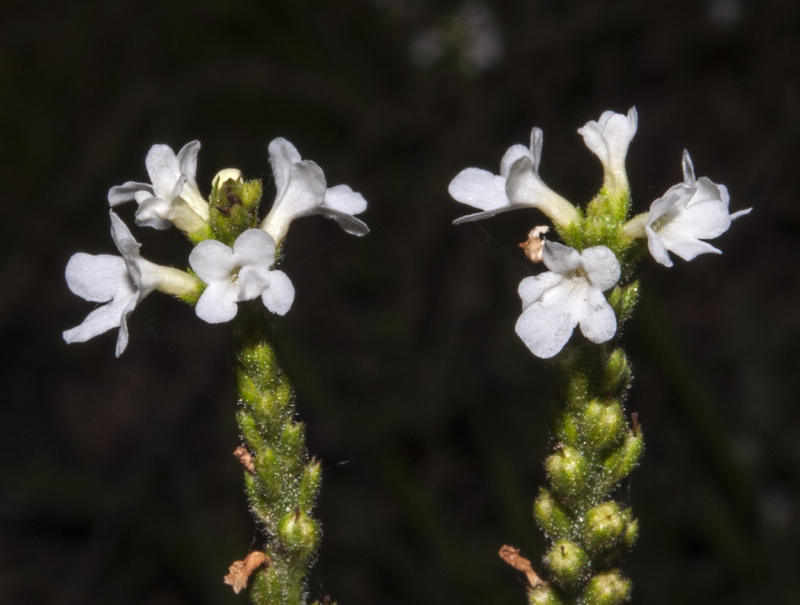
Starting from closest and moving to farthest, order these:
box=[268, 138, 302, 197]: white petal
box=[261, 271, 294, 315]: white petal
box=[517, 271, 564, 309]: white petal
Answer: box=[261, 271, 294, 315]: white petal, box=[517, 271, 564, 309]: white petal, box=[268, 138, 302, 197]: white petal

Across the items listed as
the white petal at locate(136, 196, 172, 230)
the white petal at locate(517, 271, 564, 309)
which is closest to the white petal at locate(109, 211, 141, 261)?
the white petal at locate(136, 196, 172, 230)

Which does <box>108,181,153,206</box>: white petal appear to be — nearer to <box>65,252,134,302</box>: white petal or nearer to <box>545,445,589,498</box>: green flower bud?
<box>65,252,134,302</box>: white petal

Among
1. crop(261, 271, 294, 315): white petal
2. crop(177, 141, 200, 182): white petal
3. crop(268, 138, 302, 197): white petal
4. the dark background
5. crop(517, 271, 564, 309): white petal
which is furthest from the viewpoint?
the dark background

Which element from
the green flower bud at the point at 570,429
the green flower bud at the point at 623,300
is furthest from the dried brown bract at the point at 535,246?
the green flower bud at the point at 570,429

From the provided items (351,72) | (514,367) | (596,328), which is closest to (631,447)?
(596,328)

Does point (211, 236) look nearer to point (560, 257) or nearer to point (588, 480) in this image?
point (560, 257)

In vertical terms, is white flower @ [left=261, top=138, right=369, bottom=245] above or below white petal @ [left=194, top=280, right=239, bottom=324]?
above

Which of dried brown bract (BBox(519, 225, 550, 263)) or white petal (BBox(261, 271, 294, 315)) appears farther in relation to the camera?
dried brown bract (BBox(519, 225, 550, 263))

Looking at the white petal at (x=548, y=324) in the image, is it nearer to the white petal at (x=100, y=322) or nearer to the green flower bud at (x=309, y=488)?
the green flower bud at (x=309, y=488)
